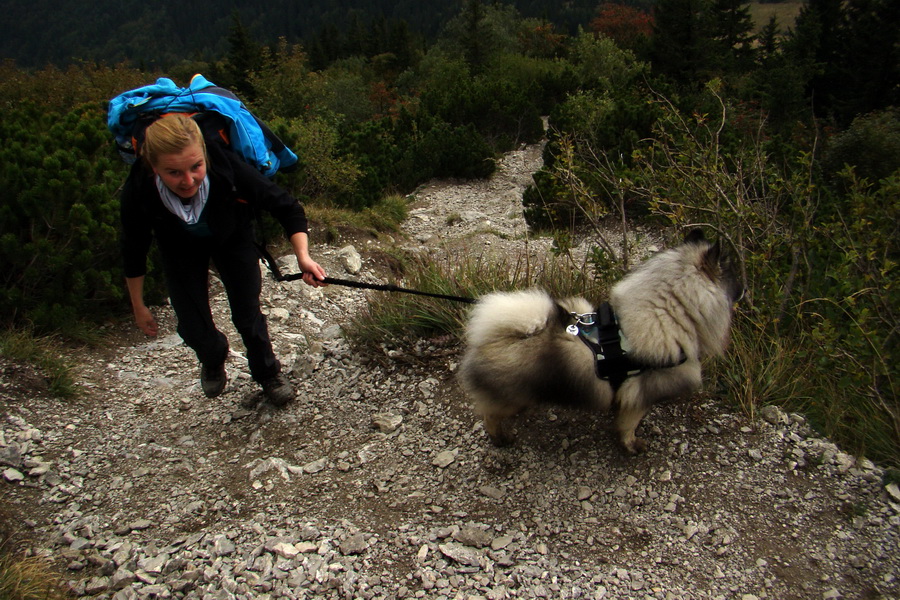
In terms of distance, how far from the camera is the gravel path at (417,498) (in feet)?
7.88

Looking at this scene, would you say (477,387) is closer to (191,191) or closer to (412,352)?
(412,352)

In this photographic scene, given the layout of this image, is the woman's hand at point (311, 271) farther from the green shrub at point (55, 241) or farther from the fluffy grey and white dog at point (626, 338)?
the green shrub at point (55, 241)

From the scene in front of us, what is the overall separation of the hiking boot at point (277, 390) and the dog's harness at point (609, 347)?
196 cm

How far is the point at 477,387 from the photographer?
108 inches

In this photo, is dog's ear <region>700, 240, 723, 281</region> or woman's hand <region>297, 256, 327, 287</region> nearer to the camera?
dog's ear <region>700, 240, 723, 281</region>

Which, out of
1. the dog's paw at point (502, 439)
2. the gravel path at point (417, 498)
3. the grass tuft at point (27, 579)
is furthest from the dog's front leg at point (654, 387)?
the grass tuft at point (27, 579)

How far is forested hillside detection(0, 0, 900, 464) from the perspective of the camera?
3379mm

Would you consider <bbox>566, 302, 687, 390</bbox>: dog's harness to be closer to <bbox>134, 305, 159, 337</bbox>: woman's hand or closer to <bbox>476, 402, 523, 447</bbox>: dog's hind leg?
<bbox>476, 402, 523, 447</bbox>: dog's hind leg

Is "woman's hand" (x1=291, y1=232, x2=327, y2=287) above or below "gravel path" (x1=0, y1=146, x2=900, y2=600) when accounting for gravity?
above

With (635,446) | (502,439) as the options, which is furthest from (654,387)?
(502,439)

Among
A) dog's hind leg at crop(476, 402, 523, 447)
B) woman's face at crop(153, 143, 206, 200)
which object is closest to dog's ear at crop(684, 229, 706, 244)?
dog's hind leg at crop(476, 402, 523, 447)

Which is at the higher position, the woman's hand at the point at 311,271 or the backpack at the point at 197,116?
the backpack at the point at 197,116

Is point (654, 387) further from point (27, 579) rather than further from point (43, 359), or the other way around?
point (43, 359)

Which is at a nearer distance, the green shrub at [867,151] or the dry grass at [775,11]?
the green shrub at [867,151]
